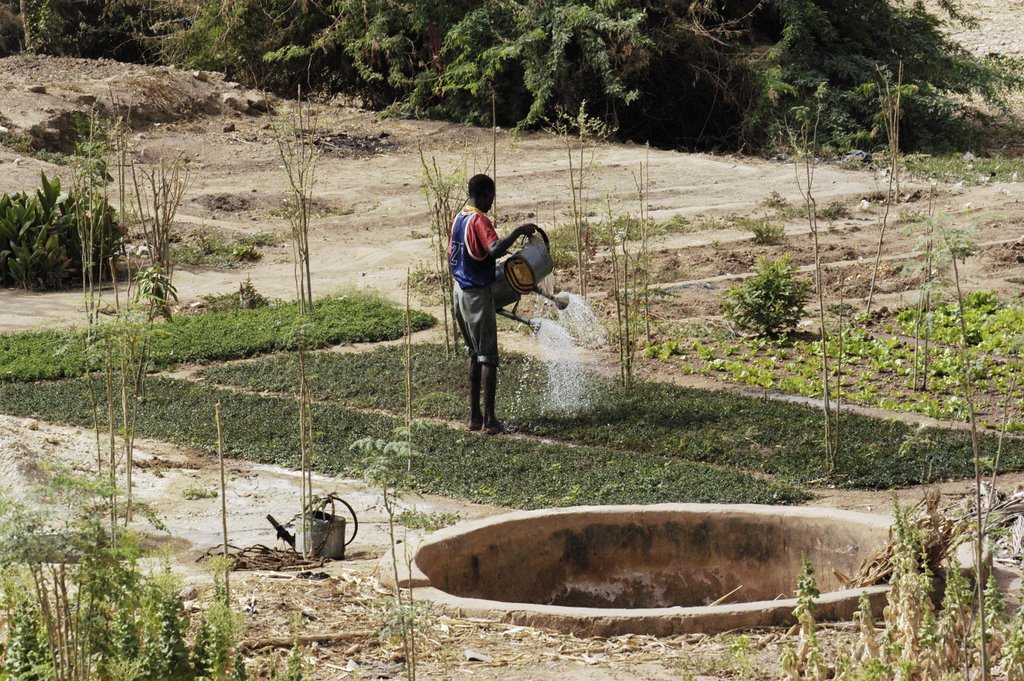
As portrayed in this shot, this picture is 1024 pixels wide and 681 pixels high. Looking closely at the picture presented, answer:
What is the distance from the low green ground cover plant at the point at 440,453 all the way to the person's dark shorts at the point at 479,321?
0.52 metres

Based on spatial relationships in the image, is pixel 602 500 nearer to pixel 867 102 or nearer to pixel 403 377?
pixel 403 377

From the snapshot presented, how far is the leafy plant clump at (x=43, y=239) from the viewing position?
14.3m

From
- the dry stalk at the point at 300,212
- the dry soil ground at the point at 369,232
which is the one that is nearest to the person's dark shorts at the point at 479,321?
the dry soil ground at the point at 369,232

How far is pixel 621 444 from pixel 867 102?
43.9 feet

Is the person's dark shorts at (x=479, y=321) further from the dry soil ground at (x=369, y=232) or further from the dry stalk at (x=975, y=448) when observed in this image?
→ the dry stalk at (x=975, y=448)

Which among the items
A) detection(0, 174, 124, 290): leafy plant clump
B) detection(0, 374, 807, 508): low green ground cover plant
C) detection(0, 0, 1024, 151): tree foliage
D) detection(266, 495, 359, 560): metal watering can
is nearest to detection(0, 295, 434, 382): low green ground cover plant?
detection(0, 374, 807, 508): low green ground cover plant

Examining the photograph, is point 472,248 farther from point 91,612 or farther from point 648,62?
point 648,62

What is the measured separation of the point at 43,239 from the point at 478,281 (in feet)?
23.0

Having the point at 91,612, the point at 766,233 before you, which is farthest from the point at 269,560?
the point at 766,233

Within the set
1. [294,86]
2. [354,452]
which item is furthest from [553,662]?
[294,86]

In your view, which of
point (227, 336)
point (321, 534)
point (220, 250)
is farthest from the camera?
point (220, 250)

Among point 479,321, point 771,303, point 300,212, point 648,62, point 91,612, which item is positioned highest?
point 648,62

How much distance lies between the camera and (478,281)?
8.96 metres

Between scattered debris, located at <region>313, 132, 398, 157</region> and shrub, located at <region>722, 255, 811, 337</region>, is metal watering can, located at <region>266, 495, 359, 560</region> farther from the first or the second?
scattered debris, located at <region>313, 132, 398, 157</region>
